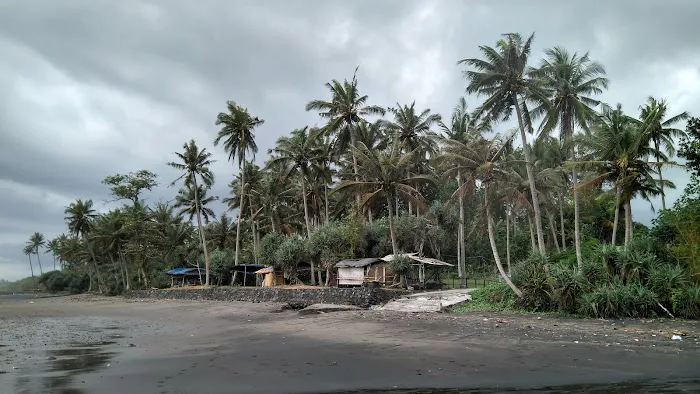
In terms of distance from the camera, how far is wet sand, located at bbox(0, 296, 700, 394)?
9.59 meters

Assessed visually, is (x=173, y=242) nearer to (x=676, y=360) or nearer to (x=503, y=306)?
(x=503, y=306)

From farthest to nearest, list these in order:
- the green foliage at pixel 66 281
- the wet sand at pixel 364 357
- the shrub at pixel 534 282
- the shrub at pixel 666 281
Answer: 1. the green foliage at pixel 66 281
2. the shrub at pixel 534 282
3. the shrub at pixel 666 281
4. the wet sand at pixel 364 357

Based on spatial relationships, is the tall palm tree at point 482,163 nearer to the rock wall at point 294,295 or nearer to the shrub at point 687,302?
the shrub at point 687,302

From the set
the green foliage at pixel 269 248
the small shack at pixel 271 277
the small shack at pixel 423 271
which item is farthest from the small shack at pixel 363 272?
the green foliage at pixel 269 248

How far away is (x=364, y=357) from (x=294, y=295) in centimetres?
2191

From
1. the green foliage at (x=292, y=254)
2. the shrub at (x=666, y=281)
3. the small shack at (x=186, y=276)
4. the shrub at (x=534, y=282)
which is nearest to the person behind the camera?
the shrub at (x=666, y=281)

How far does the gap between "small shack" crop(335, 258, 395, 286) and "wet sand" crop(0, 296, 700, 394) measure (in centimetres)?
1335

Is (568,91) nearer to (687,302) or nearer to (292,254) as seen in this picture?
(687,302)

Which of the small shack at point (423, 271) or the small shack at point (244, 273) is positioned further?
the small shack at point (244, 273)

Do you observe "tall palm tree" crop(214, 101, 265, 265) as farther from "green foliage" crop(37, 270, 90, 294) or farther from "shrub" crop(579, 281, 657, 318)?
"green foliage" crop(37, 270, 90, 294)

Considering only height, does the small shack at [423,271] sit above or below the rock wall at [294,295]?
above

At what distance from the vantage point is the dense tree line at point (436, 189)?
2559 cm

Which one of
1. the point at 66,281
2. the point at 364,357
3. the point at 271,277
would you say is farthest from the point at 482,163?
the point at 66,281

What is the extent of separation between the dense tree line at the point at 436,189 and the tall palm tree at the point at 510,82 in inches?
3.4
